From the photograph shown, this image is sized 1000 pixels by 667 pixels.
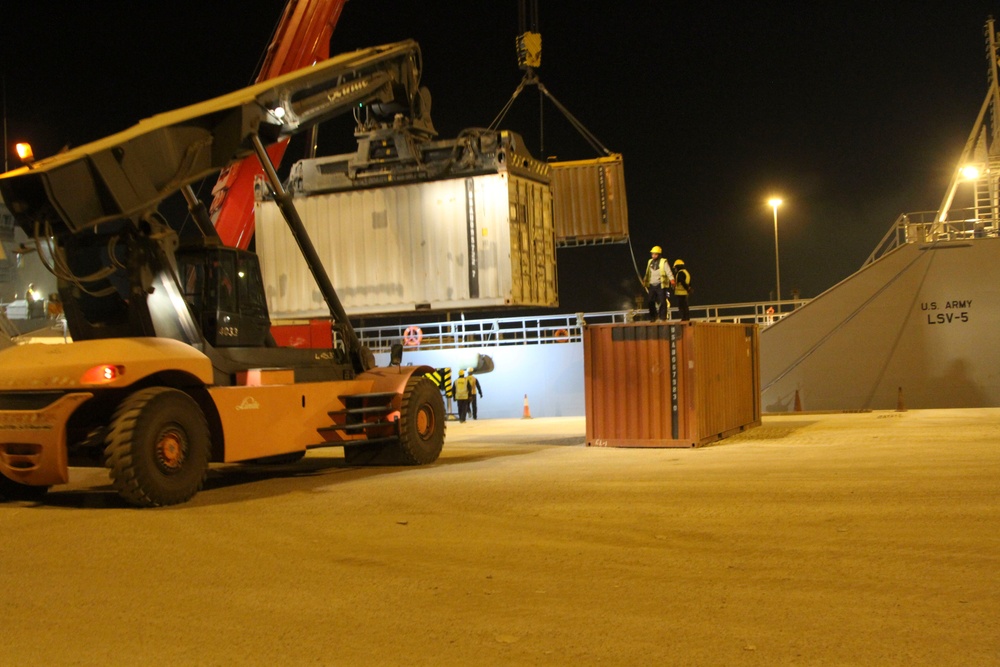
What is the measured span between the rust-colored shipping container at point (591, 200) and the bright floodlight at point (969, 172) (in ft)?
32.7

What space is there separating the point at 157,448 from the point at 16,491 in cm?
253

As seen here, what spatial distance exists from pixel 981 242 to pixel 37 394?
2235cm

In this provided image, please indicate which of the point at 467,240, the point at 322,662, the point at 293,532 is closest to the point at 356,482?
the point at 293,532

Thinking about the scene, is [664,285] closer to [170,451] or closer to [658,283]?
[658,283]

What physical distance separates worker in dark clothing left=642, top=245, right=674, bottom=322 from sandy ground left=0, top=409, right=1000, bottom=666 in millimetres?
5812

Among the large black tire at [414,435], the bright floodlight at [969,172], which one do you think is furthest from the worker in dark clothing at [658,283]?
the bright floodlight at [969,172]

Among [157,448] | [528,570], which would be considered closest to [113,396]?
[157,448]

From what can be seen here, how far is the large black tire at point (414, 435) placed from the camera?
1319cm

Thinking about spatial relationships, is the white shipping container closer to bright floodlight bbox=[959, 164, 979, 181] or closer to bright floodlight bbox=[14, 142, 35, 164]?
bright floodlight bbox=[14, 142, 35, 164]

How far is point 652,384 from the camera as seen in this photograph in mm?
16031

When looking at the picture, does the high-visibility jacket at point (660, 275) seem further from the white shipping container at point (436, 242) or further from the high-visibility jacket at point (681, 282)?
the white shipping container at point (436, 242)

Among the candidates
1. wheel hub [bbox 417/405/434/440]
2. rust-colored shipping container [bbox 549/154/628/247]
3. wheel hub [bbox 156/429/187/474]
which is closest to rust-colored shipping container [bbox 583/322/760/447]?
wheel hub [bbox 417/405/434/440]

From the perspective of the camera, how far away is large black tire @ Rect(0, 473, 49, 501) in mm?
10992

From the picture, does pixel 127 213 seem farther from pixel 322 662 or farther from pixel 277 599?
pixel 322 662
